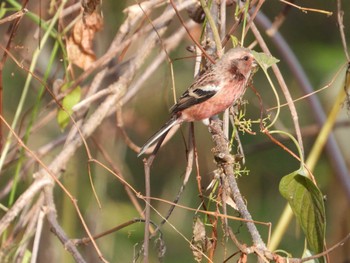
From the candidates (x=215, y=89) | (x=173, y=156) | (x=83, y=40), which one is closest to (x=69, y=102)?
(x=83, y=40)

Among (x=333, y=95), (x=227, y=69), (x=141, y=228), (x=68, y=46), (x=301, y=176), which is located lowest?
(x=141, y=228)

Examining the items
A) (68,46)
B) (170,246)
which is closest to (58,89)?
(68,46)

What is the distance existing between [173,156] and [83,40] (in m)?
1.63

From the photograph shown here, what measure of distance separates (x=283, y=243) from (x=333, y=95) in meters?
0.87

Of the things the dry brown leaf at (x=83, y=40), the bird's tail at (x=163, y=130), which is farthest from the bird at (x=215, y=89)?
the dry brown leaf at (x=83, y=40)

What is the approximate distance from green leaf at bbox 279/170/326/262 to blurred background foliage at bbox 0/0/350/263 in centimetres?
148

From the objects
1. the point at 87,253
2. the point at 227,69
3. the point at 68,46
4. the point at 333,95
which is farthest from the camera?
the point at 333,95

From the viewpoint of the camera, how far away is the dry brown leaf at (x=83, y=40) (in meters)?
2.72

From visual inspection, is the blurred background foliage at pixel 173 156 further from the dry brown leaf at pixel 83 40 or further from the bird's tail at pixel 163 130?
the bird's tail at pixel 163 130

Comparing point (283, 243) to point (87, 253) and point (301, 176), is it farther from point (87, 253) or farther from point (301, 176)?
point (301, 176)

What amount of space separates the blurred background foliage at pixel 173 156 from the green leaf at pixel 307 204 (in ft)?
4.87

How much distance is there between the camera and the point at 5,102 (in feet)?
13.7

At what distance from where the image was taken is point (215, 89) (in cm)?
248

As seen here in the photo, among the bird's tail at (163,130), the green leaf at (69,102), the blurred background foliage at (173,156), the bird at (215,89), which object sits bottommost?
the blurred background foliage at (173,156)
